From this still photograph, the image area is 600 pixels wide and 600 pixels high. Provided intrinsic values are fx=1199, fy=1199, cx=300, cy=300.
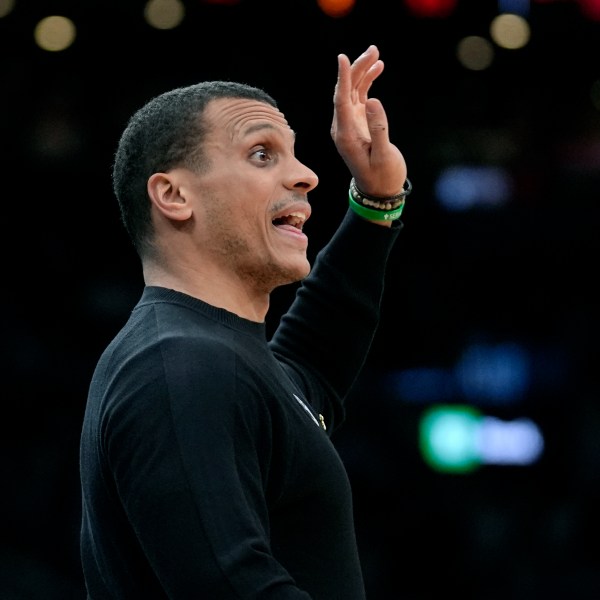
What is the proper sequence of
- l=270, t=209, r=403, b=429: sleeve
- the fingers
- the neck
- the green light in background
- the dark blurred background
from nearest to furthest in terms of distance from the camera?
1. the neck
2. the fingers
3. l=270, t=209, r=403, b=429: sleeve
4. the dark blurred background
5. the green light in background

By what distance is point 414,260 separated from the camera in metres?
6.21

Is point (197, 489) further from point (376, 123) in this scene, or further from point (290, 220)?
point (376, 123)

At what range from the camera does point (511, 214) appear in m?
6.23

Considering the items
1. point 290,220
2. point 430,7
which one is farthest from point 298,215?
point 430,7

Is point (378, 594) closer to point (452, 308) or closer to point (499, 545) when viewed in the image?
point (499, 545)

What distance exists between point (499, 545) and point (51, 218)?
8.82 ft

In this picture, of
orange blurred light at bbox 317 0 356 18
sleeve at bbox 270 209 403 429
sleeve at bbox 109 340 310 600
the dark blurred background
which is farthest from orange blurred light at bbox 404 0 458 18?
sleeve at bbox 109 340 310 600

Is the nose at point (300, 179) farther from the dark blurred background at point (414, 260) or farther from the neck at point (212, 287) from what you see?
the dark blurred background at point (414, 260)

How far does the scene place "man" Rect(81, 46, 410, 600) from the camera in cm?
149

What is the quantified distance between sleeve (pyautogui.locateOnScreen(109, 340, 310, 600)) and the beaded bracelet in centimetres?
80

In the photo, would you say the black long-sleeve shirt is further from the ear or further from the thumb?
the thumb

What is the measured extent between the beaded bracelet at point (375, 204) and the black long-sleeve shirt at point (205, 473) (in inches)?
19.7

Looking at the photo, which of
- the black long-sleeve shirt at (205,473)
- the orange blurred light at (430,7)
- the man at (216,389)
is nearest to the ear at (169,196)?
the man at (216,389)

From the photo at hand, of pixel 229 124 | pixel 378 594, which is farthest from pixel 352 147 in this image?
pixel 378 594
